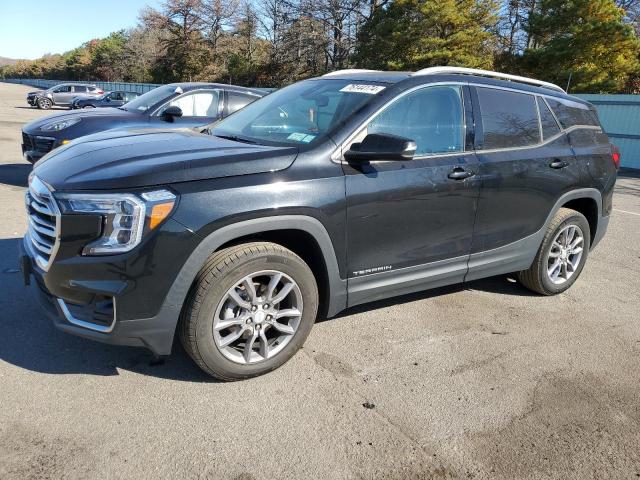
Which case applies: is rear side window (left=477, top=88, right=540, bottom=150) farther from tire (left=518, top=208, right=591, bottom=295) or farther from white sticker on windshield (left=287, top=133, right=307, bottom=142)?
white sticker on windshield (left=287, top=133, right=307, bottom=142)

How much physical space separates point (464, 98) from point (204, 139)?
1.91 m

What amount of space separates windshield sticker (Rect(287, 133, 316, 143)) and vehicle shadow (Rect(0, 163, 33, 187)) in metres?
6.45

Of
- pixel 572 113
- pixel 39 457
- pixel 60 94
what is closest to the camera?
pixel 39 457

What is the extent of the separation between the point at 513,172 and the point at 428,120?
0.85 metres

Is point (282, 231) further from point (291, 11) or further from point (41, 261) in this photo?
point (291, 11)

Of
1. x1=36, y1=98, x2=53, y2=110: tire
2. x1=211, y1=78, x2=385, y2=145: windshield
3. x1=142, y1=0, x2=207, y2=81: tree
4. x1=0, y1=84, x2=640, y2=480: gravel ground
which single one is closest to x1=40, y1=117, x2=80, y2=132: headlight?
x1=0, y1=84, x2=640, y2=480: gravel ground

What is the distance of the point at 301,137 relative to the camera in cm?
343

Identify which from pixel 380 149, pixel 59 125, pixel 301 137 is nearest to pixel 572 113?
pixel 380 149

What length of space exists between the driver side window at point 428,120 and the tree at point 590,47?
80.2 ft

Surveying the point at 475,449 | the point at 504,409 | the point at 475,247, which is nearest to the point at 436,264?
the point at 475,247

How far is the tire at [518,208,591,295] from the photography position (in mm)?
4590

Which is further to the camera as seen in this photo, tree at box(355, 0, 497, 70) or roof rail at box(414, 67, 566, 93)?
tree at box(355, 0, 497, 70)

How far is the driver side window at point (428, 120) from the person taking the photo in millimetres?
3545

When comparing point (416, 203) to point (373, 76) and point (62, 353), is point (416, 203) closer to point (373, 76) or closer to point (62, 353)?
point (373, 76)
